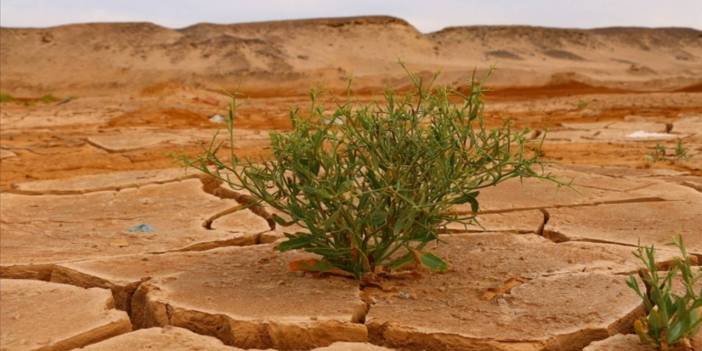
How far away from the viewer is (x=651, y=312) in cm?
176

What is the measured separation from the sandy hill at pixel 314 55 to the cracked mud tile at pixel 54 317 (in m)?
15.3

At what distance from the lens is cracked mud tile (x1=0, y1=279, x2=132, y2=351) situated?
2039mm

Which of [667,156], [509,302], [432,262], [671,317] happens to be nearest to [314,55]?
[667,156]

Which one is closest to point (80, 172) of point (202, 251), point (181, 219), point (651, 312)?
point (181, 219)

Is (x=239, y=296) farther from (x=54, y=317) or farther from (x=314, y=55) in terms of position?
(x=314, y=55)

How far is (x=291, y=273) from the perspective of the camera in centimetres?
238

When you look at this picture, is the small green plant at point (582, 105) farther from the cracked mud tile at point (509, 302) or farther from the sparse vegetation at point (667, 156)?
the cracked mud tile at point (509, 302)

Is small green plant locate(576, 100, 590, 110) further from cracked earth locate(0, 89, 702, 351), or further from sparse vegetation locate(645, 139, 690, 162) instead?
cracked earth locate(0, 89, 702, 351)

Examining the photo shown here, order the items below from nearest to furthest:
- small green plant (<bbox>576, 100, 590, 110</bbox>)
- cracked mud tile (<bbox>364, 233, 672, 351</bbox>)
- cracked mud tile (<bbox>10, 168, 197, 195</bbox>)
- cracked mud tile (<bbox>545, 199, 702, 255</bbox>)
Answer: cracked mud tile (<bbox>364, 233, 672, 351</bbox>)
cracked mud tile (<bbox>545, 199, 702, 255</bbox>)
cracked mud tile (<bbox>10, 168, 197, 195</bbox>)
small green plant (<bbox>576, 100, 590, 110</bbox>)

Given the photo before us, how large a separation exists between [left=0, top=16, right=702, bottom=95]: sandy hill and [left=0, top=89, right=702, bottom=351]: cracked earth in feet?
45.2

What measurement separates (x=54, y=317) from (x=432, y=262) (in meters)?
1.02

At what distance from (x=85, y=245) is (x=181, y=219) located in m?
0.48

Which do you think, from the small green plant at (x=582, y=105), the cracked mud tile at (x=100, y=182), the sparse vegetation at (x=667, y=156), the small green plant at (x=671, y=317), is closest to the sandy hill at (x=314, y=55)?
the small green plant at (x=582, y=105)

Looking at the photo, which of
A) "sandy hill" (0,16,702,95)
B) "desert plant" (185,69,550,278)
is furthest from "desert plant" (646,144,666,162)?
"sandy hill" (0,16,702,95)
